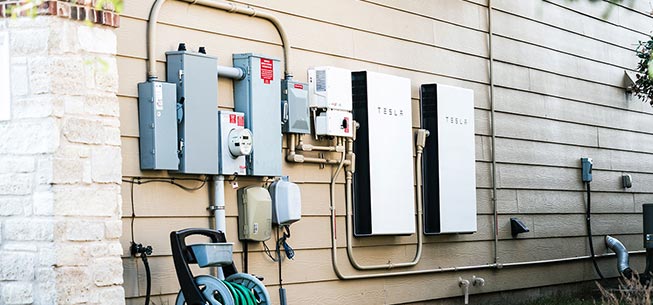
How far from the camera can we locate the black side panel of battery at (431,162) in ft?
24.5

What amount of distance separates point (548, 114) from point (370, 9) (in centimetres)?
269

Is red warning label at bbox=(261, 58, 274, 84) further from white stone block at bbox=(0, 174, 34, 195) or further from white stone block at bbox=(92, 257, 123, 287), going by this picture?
white stone block at bbox=(0, 174, 34, 195)

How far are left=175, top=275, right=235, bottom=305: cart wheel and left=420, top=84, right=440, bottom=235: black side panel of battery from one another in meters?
2.87

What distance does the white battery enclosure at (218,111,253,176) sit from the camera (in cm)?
567

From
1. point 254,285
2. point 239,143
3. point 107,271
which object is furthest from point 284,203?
point 107,271

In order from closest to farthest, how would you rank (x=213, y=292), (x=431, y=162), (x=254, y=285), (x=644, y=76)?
(x=213, y=292) < (x=254, y=285) < (x=431, y=162) < (x=644, y=76)

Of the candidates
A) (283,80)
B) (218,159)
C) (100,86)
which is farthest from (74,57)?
(283,80)

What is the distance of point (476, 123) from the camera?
814 cm

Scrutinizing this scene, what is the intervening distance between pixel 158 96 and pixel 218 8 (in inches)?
32.0

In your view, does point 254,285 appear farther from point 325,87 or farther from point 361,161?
point 361,161

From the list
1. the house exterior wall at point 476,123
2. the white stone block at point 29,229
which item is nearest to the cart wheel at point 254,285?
the house exterior wall at point 476,123

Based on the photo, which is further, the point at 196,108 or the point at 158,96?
the point at 196,108

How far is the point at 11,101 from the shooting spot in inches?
179

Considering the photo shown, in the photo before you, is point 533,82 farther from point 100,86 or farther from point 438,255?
point 100,86
